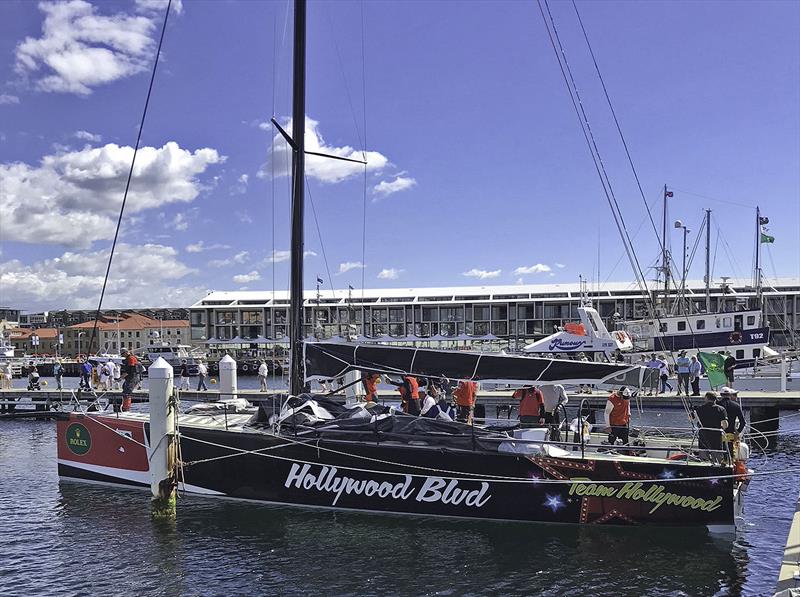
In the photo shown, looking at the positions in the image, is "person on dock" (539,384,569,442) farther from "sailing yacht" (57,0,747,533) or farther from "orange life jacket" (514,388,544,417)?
"sailing yacht" (57,0,747,533)

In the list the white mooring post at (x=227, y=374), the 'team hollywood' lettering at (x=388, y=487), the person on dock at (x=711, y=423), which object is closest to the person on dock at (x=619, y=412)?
the person on dock at (x=711, y=423)

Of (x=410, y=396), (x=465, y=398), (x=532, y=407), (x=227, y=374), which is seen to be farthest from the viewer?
(x=227, y=374)

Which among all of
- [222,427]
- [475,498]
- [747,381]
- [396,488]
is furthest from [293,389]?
[747,381]

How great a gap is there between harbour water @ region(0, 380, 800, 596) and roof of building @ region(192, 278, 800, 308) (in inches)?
2927

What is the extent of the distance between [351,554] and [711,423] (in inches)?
256

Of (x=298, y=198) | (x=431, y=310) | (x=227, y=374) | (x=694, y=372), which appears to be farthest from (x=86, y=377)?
(x=431, y=310)

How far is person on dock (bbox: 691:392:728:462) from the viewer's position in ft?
37.4

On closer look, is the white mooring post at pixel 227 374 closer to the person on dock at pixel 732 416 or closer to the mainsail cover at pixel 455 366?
the mainsail cover at pixel 455 366

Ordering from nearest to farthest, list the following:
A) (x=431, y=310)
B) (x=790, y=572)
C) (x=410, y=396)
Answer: (x=790, y=572) → (x=410, y=396) → (x=431, y=310)

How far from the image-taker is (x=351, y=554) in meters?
10.8

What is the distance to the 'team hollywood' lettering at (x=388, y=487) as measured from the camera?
11797mm

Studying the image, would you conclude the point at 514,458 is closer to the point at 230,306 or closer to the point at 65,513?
the point at 65,513

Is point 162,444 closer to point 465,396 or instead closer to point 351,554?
point 351,554

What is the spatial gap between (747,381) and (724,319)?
23.2ft
